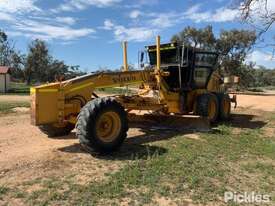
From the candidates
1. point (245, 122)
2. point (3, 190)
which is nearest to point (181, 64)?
point (245, 122)

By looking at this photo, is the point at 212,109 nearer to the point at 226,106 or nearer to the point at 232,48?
the point at 226,106

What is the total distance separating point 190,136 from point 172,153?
2.29 meters

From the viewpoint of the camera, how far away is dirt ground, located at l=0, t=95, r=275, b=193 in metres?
7.09

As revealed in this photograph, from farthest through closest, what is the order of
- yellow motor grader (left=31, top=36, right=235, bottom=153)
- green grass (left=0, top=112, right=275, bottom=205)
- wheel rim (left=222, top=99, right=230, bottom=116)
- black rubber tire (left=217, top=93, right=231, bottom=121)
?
wheel rim (left=222, top=99, right=230, bottom=116)
black rubber tire (left=217, top=93, right=231, bottom=121)
yellow motor grader (left=31, top=36, right=235, bottom=153)
green grass (left=0, top=112, right=275, bottom=205)

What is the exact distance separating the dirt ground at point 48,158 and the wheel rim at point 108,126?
420 millimetres

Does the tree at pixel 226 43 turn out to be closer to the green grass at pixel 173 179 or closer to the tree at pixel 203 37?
the tree at pixel 203 37

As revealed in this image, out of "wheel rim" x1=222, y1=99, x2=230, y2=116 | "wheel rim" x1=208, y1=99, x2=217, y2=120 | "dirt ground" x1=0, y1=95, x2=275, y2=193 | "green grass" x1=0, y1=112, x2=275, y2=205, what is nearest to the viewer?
"green grass" x1=0, y1=112, x2=275, y2=205

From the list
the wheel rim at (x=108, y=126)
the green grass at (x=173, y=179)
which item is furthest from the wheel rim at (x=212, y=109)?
the wheel rim at (x=108, y=126)

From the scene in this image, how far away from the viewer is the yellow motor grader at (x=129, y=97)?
846cm

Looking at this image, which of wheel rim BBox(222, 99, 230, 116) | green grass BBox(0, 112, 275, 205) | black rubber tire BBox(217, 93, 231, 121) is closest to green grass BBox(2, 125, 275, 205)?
green grass BBox(0, 112, 275, 205)

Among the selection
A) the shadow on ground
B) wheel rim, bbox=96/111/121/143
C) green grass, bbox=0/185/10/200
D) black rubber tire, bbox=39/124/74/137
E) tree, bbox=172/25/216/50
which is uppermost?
tree, bbox=172/25/216/50

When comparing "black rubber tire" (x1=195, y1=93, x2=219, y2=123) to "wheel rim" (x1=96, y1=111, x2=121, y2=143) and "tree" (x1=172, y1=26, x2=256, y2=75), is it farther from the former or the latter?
"tree" (x1=172, y1=26, x2=256, y2=75)

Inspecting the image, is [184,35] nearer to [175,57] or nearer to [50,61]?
[50,61]

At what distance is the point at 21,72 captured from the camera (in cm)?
6931
